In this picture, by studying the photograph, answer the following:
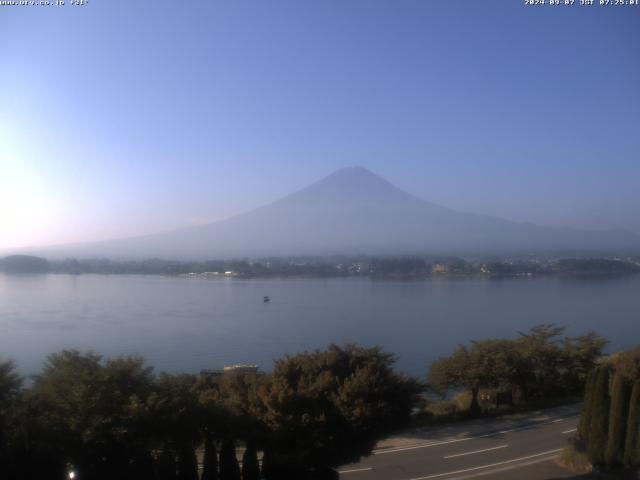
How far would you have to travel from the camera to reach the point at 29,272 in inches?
946

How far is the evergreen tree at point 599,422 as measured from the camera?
4406mm

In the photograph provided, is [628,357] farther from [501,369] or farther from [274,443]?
[274,443]

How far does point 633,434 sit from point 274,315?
13.9m

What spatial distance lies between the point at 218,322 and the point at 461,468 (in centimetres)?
1239

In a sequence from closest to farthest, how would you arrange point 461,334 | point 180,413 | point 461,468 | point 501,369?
point 180,413 → point 461,468 → point 501,369 → point 461,334

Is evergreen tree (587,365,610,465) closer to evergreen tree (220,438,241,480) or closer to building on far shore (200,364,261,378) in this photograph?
evergreen tree (220,438,241,480)

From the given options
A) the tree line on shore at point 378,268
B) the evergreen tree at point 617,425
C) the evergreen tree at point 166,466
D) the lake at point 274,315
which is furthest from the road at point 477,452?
the tree line on shore at point 378,268

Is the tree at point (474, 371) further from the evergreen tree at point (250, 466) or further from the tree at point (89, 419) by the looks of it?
the tree at point (89, 419)

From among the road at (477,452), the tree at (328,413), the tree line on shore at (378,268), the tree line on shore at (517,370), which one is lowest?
the road at (477,452)

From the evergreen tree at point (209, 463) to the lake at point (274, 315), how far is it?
21.7 ft

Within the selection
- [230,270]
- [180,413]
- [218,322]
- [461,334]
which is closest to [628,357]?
[180,413]

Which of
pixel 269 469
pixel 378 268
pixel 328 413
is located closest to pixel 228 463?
pixel 269 469

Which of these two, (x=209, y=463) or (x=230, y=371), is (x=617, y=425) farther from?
(x=230, y=371)

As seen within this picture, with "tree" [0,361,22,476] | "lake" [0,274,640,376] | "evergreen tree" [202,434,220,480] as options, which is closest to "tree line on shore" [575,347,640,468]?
"evergreen tree" [202,434,220,480]
